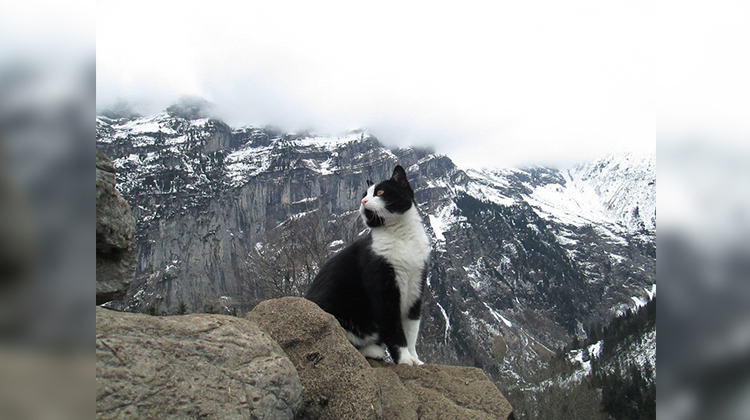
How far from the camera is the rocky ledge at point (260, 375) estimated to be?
10.6 ft

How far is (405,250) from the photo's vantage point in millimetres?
6738

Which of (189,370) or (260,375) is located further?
(260,375)

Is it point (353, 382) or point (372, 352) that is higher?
point (353, 382)

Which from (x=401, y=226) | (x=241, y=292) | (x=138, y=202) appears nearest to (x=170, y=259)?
(x=138, y=202)

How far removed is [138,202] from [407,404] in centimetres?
21122

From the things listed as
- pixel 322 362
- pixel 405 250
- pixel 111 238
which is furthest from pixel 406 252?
pixel 111 238

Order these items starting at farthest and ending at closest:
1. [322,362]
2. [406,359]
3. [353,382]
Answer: [406,359] < [322,362] < [353,382]

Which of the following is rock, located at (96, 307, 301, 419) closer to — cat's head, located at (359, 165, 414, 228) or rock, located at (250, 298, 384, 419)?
rock, located at (250, 298, 384, 419)

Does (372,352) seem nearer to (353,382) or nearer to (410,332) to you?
(410,332)

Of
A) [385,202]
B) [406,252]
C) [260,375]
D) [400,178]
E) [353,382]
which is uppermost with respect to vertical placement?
[400,178]

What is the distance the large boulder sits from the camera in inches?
182

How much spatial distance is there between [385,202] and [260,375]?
146 inches
